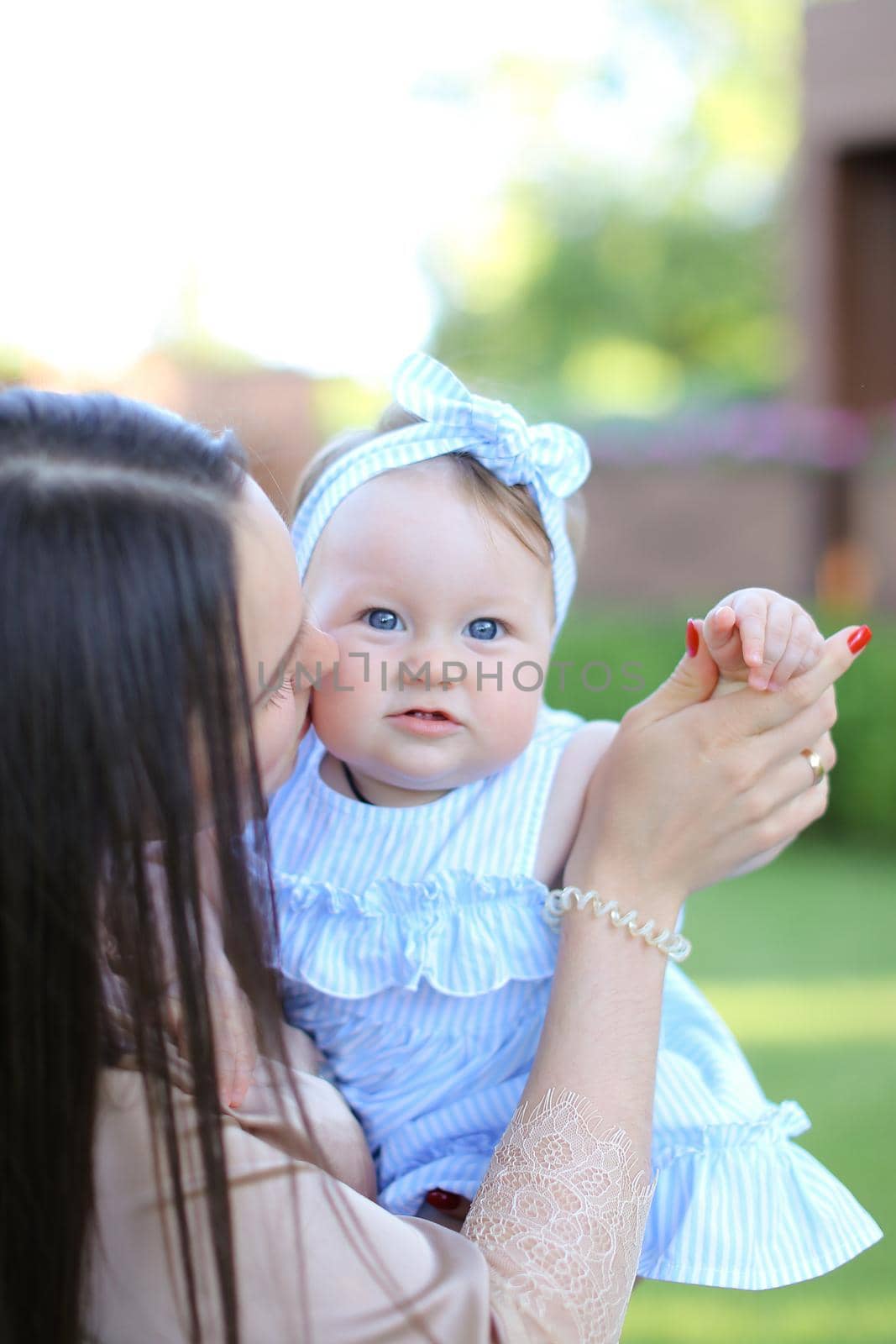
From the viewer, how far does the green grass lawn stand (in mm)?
2648

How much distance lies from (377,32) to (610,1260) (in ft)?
117

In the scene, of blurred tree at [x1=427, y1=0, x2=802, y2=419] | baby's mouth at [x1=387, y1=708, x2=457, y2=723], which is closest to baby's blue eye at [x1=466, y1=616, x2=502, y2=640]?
baby's mouth at [x1=387, y1=708, x2=457, y2=723]

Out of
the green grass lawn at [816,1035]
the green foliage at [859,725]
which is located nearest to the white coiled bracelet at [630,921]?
the green grass lawn at [816,1035]

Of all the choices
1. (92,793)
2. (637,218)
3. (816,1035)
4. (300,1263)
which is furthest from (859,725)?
(637,218)

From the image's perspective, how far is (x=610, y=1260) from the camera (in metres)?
1.30

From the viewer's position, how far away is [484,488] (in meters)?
1.74

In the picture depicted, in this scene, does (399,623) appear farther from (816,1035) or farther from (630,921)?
(816,1035)

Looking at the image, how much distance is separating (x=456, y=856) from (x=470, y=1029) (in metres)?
0.23

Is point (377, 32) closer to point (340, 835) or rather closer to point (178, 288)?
point (178, 288)

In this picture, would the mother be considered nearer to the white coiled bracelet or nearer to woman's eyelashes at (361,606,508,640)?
the white coiled bracelet

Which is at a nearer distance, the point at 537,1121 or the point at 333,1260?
the point at 333,1260

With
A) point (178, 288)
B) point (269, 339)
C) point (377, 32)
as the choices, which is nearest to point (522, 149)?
point (377, 32)

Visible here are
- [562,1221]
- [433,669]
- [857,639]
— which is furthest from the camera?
[433,669]

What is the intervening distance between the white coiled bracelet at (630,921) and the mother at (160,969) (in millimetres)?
229
